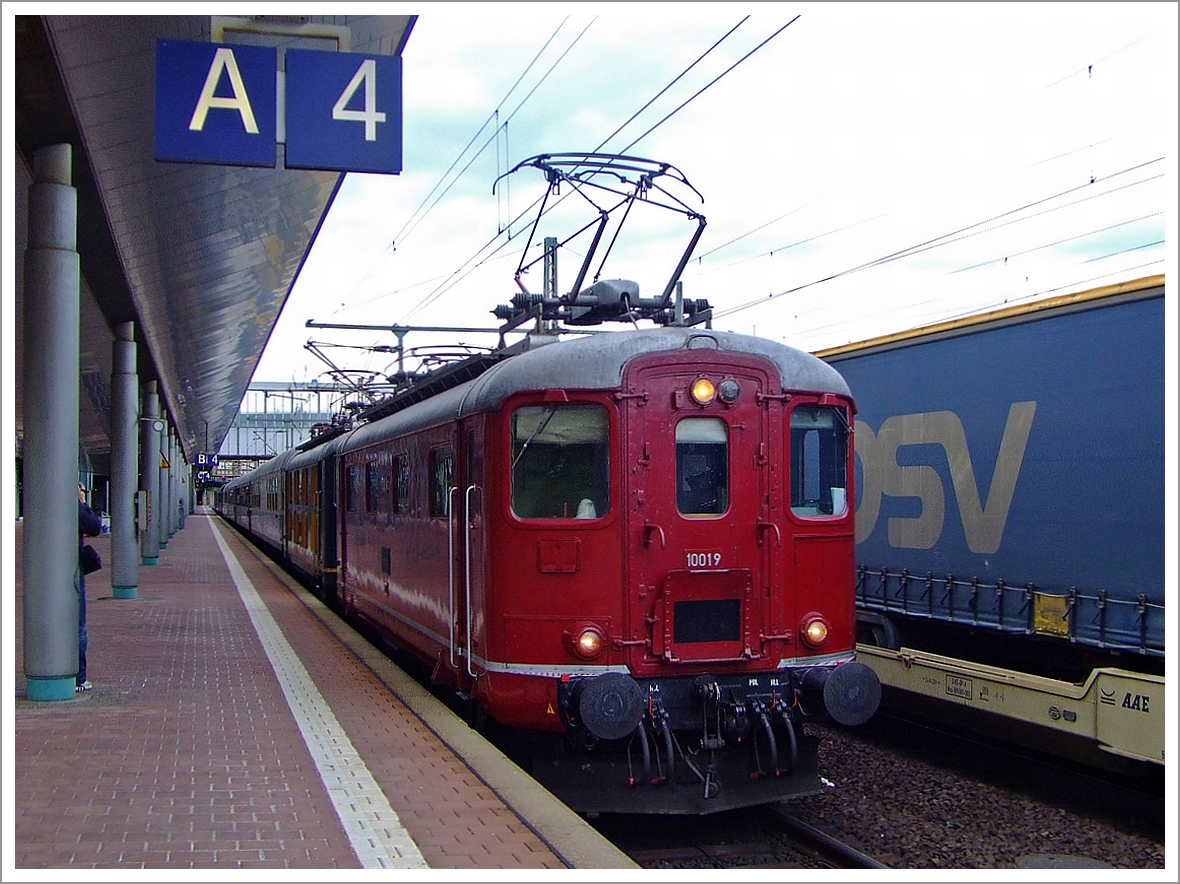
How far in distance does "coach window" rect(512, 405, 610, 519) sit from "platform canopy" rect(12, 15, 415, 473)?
2625 millimetres

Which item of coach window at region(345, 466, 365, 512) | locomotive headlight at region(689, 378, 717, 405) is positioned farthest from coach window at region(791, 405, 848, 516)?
coach window at region(345, 466, 365, 512)

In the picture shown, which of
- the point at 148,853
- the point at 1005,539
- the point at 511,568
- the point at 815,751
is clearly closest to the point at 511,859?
the point at 148,853

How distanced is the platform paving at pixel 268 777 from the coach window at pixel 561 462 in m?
1.60

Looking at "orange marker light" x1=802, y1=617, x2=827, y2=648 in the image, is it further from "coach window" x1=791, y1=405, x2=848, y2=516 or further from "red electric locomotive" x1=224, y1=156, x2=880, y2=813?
"coach window" x1=791, y1=405, x2=848, y2=516

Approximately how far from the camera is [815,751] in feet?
23.2

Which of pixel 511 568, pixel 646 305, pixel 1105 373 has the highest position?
pixel 646 305

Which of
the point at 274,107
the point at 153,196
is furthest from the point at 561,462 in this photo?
the point at 153,196

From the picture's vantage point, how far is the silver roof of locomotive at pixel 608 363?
705 centimetres

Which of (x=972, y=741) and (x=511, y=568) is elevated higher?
(x=511, y=568)

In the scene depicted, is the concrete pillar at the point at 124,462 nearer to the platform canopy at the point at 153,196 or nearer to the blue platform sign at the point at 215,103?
the platform canopy at the point at 153,196

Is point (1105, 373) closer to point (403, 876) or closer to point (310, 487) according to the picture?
point (403, 876)

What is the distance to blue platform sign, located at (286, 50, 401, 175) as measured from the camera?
7.27 m

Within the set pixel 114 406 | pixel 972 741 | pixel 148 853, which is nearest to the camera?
pixel 148 853

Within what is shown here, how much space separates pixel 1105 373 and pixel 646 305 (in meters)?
3.54
